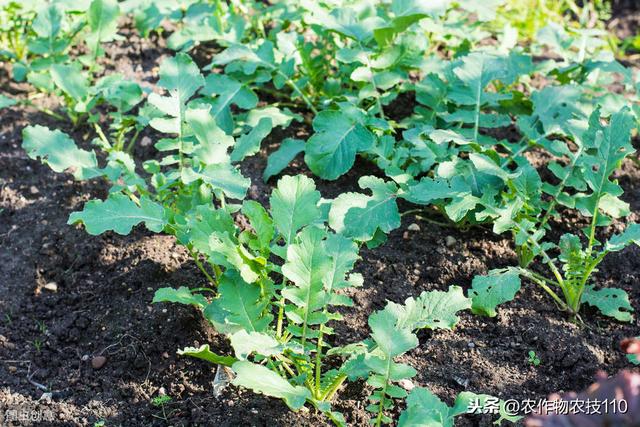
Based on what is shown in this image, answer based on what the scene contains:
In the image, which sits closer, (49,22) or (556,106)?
(556,106)

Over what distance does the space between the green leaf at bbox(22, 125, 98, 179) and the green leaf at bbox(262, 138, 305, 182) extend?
0.76m

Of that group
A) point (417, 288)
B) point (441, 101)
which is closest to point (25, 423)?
point (417, 288)

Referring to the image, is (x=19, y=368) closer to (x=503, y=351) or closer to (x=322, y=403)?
(x=322, y=403)

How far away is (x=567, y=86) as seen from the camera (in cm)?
366

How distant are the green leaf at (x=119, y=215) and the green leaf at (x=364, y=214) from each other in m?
0.64

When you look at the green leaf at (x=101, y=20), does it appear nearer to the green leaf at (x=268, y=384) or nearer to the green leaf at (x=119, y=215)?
the green leaf at (x=119, y=215)

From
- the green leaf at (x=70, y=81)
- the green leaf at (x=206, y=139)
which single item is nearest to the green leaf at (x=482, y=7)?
the green leaf at (x=206, y=139)

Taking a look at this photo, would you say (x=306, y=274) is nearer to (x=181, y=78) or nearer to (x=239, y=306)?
(x=239, y=306)

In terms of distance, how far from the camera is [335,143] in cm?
336

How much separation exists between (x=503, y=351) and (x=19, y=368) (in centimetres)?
169

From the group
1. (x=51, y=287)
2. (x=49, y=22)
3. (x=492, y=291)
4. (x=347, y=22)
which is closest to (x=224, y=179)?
(x=51, y=287)

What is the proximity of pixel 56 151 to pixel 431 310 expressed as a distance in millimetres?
1596

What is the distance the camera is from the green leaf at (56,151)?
3.15 metres

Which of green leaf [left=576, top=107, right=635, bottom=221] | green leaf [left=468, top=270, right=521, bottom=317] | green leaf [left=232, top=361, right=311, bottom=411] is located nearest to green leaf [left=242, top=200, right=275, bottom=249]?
green leaf [left=232, top=361, right=311, bottom=411]
